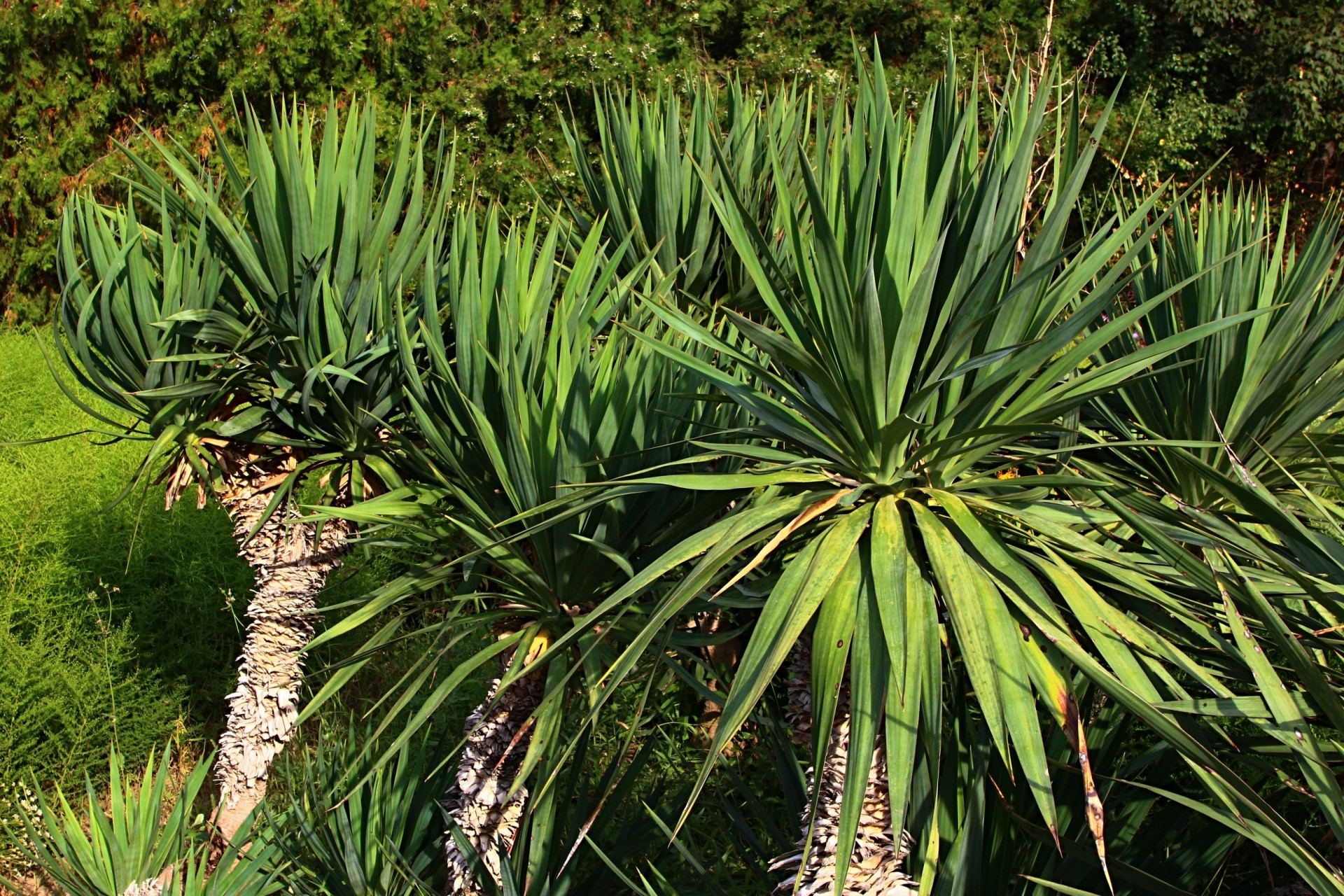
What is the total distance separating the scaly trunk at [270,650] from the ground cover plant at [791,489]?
0.06 feet

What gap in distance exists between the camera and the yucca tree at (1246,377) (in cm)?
277

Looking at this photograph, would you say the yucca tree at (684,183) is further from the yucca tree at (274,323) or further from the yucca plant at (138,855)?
the yucca plant at (138,855)

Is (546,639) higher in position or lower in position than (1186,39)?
lower

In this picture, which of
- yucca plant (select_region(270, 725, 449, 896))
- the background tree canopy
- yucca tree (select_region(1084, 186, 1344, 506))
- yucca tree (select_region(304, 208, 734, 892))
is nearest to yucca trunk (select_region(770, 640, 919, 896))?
yucca tree (select_region(304, 208, 734, 892))

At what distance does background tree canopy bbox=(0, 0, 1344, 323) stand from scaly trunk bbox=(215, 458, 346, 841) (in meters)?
6.26

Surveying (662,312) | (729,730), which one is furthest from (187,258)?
(729,730)

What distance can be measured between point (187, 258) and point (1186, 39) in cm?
957

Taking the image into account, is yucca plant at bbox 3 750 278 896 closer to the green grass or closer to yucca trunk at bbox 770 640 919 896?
the green grass

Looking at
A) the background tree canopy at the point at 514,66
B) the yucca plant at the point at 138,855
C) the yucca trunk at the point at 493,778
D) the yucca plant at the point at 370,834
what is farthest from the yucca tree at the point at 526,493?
the background tree canopy at the point at 514,66

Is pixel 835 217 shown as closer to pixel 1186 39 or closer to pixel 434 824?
pixel 434 824

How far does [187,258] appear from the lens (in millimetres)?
3344

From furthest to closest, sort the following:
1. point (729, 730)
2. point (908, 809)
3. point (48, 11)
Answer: point (48, 11), point (908, 809), point (729, 730)

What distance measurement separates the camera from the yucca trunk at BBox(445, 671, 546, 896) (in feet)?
9.28

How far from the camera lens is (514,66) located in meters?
9.94
